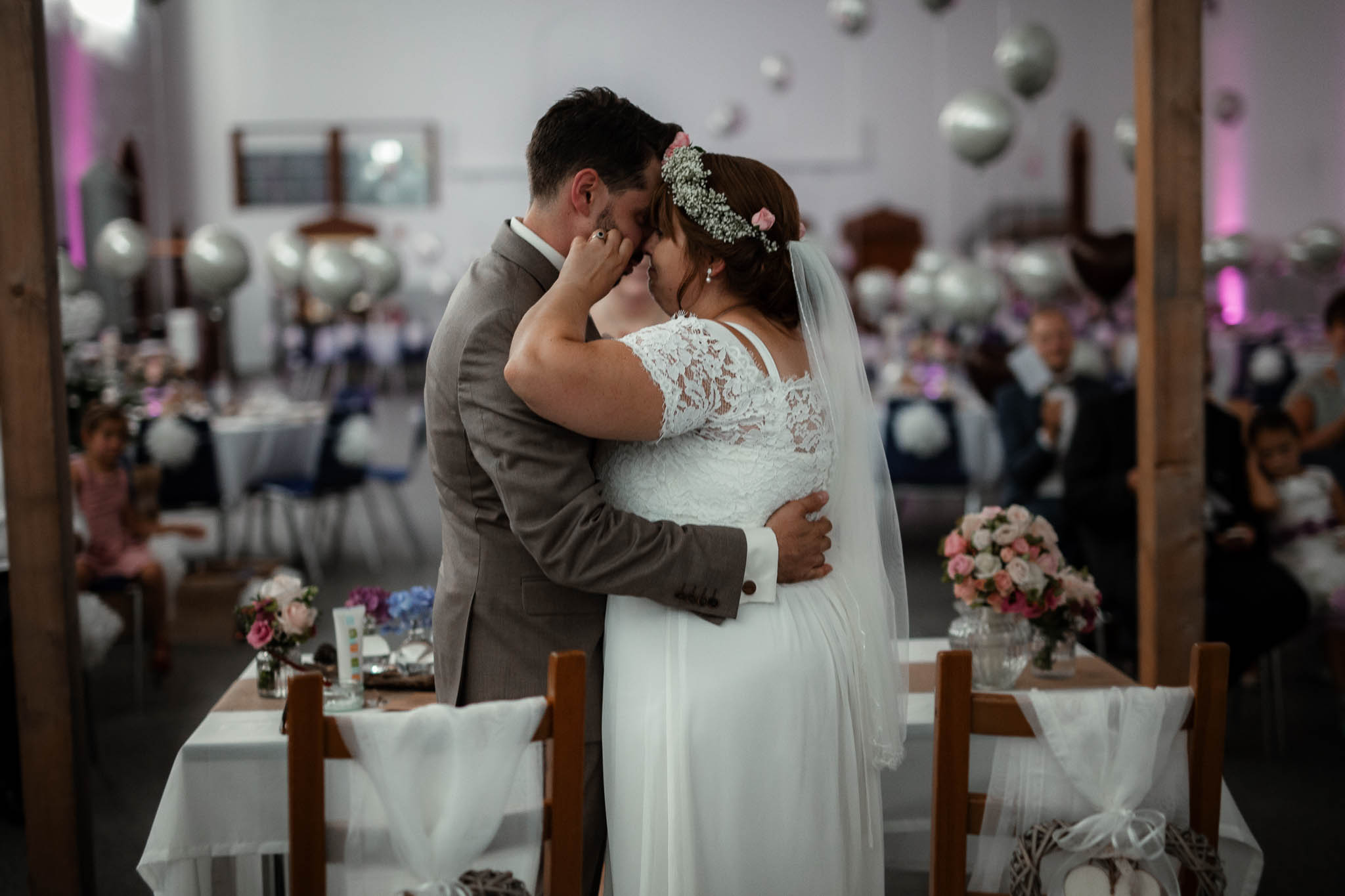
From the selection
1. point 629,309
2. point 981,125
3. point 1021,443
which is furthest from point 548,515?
point 981,125

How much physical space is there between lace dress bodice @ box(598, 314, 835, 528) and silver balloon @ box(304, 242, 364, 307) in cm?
584

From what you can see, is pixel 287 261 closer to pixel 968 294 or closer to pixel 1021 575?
pixel 968 294

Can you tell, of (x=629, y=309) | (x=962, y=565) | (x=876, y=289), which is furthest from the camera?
(x=876, y=289)

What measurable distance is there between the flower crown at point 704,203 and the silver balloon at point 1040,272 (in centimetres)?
614

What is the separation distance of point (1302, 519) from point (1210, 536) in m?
0.48

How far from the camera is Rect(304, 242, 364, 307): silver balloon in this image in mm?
7383

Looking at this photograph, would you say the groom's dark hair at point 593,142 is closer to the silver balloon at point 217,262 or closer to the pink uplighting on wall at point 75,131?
the silver balloon at point 217,262

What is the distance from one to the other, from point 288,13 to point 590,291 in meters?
15.6

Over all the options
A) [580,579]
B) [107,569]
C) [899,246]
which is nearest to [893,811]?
[580,579]

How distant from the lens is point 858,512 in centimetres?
211

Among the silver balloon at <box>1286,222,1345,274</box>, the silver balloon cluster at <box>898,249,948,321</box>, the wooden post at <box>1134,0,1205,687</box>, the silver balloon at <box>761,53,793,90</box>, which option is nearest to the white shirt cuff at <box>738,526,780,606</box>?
the wooden post at <box>1134,0,1205,687</box>

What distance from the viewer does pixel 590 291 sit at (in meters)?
1.78

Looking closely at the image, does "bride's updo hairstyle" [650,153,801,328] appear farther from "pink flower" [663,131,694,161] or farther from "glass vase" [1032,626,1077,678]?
"glass vase" [1032,626,1077,678]

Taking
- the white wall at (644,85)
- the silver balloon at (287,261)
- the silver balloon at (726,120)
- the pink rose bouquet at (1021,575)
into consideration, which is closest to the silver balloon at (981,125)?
the pink rose bouquet at (1021,575)
